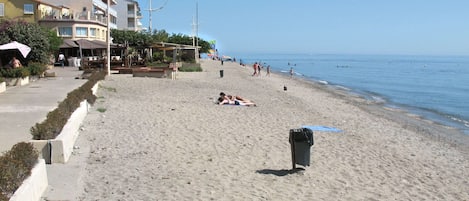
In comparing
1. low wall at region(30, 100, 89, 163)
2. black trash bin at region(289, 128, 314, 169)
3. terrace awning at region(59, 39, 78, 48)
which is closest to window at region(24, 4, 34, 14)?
terrace awning at region(59, 39, 78, 48)

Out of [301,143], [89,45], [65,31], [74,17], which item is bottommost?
[301,143]

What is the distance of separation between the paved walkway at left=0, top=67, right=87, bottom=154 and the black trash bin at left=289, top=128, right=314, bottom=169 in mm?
4731

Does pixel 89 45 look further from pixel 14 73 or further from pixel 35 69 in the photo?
pixel 14 73

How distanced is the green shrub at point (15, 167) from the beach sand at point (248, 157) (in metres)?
0.96

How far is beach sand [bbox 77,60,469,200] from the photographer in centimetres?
807

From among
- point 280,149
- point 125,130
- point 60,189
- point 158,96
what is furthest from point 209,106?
point 60,189

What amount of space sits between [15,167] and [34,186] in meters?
0.48

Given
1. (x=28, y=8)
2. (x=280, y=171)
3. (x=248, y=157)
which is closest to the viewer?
(x=280, y=171)

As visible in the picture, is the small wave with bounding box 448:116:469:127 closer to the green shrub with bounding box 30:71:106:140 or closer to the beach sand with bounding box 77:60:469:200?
the beach sand with bounding box 77:60:469:200

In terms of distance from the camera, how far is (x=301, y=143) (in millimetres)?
8883

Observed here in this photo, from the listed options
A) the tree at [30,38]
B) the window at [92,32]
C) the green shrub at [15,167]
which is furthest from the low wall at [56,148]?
the window at [92,32]

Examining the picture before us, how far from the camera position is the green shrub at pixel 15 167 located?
544cm

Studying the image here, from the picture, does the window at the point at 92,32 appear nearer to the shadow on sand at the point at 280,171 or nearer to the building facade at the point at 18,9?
the building facade at the point at 18,9

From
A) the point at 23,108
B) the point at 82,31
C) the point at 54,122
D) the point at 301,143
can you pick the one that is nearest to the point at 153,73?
the point at 23,108
